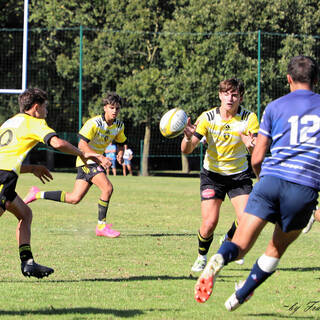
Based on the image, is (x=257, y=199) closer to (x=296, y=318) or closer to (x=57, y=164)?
(x=296, y=318)

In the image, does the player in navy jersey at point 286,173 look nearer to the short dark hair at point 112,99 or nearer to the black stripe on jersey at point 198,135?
the black stripe on jersey at point 198,135

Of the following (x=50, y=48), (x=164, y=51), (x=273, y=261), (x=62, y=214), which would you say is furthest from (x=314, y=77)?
(x=50, y=48)

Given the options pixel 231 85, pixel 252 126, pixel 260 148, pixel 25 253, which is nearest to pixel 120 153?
pixel 252 126

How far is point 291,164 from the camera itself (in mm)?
4914

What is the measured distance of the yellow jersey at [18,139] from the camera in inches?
243

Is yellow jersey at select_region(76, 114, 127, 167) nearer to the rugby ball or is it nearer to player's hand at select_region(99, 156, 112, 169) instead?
the rugby ball

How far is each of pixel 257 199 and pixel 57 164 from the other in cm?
3640

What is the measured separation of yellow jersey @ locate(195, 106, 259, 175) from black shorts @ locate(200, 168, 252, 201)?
0.20ft

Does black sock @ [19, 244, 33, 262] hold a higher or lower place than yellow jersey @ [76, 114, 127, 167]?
lower

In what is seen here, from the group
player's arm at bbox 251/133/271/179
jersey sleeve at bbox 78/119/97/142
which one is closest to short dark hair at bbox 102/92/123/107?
jersey sleeve at bbox 78/119/97/142

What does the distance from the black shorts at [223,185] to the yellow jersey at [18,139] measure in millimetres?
2383

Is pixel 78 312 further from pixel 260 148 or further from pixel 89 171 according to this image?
pixel 89 171

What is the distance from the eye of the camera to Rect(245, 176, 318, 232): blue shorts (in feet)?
16.0

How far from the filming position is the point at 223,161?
7.84 meters
